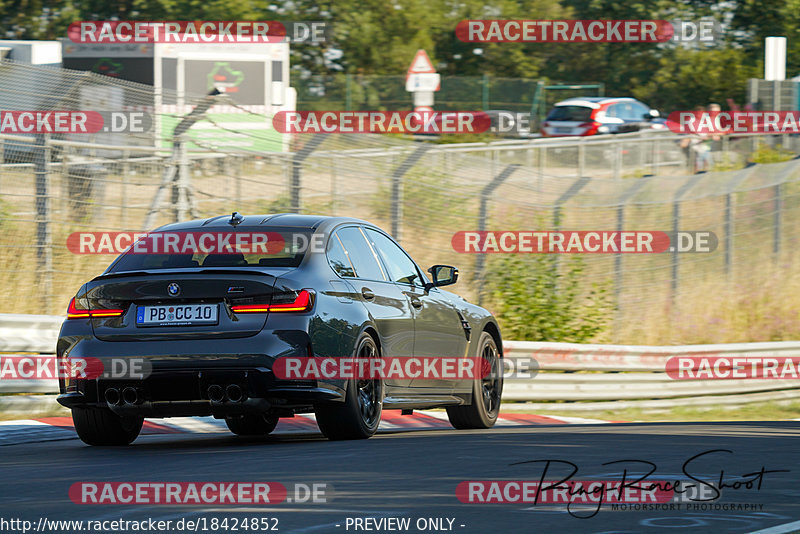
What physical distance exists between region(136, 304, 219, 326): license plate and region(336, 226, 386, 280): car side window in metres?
1.25

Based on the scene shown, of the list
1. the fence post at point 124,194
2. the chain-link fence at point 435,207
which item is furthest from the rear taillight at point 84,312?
the fence post at point 124,194

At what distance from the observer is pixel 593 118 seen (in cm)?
3838

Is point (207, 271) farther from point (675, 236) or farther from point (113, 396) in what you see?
point (675, 236)

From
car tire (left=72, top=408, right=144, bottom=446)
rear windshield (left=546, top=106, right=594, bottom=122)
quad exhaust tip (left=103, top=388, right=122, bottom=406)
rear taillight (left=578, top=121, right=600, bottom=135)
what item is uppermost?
rear windshield (left=546, top=106, right=594, bottom=122)

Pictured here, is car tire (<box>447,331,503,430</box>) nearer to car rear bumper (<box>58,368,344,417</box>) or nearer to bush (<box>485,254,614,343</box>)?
car rear bumper (<box>58,368,344,417</box>)

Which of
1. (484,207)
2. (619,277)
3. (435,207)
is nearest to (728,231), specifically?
(619,277)

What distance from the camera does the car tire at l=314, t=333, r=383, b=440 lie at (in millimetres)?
8398

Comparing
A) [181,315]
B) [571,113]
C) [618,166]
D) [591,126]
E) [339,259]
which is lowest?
[181,315]

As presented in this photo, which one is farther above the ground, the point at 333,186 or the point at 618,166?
the point at 618,166

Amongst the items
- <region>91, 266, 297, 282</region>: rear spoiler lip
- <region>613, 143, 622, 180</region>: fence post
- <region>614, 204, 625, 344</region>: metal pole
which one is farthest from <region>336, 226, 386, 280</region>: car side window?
<region>613, 143, 622, 180</region>: fence post

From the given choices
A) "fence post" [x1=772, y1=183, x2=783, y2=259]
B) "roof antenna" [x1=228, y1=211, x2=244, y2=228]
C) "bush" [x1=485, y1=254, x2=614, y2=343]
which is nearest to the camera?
"roof antenna" [x1=228, y1=211, x2=244, y2=228]

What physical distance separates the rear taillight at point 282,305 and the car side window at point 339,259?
548 millimetres

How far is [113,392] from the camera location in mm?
8109

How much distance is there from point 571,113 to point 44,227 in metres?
26.6
